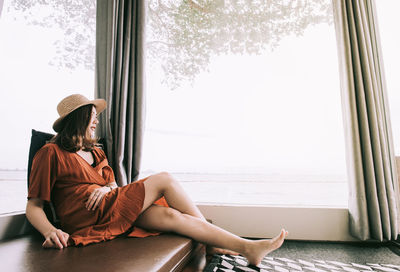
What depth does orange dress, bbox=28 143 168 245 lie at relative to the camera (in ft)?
3.85

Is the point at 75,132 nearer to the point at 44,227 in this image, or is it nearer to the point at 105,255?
the point at 44,227

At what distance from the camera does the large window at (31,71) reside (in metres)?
1.47

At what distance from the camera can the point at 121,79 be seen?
6.82 ft

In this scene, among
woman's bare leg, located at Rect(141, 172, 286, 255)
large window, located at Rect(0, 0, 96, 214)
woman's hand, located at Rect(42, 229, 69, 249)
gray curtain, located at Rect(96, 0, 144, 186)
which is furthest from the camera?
gray curtain, located at Rect(96, 0, 144, 186)

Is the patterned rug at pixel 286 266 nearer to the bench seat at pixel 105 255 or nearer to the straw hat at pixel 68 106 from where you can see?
the bench seat at pixel 105 255

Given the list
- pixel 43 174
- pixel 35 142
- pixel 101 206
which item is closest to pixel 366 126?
pixel 101 206

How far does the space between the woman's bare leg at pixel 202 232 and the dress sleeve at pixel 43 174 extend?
49 cm

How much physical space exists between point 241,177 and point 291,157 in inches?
21.1

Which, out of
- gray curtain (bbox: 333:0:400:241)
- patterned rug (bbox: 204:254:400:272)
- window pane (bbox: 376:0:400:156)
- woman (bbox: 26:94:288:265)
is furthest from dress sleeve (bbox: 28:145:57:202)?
window pane (bbox: 376:0:400:156)

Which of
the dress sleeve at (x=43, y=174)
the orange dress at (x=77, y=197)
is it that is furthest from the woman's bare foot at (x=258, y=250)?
the dress sleeve at (x=43, y=174)

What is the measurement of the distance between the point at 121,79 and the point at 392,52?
2400 mm

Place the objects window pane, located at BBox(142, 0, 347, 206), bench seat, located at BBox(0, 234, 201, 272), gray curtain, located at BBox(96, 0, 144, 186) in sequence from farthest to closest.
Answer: window pane, located at BBox(142, 0, 347, 206) → gray curtain, located at BBox(96, 0, 144, 186) → bench seat, located at BBox(0, 234, 201, 272)

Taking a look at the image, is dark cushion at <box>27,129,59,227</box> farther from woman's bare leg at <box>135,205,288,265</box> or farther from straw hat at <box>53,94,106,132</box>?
woman's bare leg at <box>135,205,288,265</box>

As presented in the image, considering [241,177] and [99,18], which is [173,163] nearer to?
[241,177]
